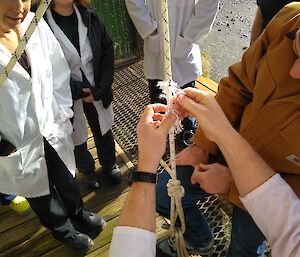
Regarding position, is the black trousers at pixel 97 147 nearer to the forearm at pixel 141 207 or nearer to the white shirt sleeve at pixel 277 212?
the forearm at pixel 141 207

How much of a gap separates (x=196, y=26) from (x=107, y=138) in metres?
0.94

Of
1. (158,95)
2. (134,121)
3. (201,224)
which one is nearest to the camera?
(201,224)

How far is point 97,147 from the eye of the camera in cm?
213

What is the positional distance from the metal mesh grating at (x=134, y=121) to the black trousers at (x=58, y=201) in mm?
786

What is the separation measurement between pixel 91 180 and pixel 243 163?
1399 millimetres

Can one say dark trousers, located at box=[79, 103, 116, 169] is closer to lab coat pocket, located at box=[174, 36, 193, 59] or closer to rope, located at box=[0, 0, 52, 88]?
lab coat pocket, located at box=[174, 36, 193, 59]

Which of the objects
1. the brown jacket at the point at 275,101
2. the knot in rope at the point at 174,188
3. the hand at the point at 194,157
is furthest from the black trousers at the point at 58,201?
the brown jacket at the point at 275,101

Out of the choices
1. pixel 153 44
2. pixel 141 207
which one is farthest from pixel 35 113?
pixel 153 44

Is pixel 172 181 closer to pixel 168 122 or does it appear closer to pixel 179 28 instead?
pixel 168 122

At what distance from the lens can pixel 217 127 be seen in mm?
989

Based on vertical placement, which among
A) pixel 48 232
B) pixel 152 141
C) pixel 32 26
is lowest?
pixel 48 232

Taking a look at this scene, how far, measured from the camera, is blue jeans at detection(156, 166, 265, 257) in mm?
1284

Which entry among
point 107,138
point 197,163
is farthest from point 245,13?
point 197,163

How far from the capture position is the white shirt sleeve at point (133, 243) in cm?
92
